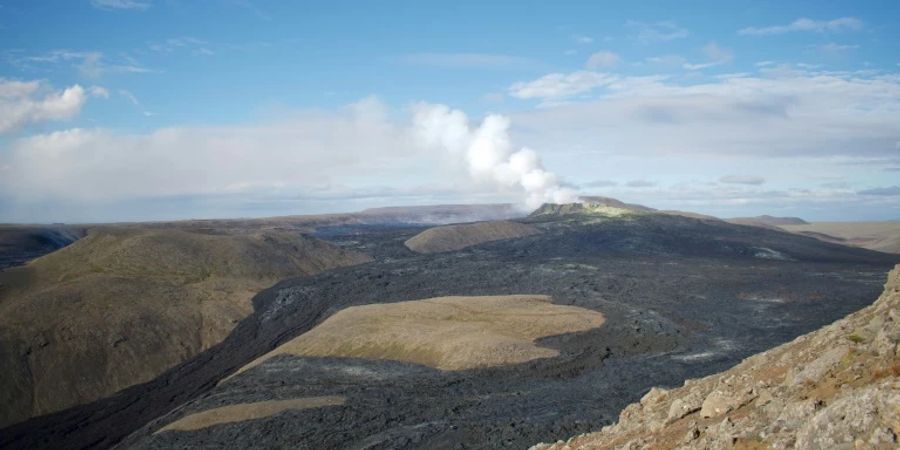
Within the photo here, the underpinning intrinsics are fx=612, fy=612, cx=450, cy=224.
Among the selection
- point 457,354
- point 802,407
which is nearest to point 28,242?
point 457,354

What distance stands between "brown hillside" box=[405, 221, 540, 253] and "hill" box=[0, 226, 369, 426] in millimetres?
25585

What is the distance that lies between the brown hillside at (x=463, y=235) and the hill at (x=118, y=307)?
25.6 m

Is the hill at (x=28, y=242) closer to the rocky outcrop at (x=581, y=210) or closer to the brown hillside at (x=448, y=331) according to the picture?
the brown hillside at (x=448, y=331)

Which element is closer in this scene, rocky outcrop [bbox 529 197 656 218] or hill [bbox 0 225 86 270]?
hill [bbox 0 225 86 270]

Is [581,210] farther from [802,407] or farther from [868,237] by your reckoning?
[802,407]

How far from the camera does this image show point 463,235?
111 m

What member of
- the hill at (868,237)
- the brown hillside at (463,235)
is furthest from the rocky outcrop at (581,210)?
the hill at (868,237)

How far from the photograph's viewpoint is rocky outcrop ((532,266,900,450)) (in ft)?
25.8

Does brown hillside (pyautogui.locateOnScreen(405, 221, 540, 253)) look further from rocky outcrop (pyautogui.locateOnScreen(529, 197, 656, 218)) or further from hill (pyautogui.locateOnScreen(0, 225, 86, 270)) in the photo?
hill (pyautogui.locateOnScreen(0, 225, 86, 270))

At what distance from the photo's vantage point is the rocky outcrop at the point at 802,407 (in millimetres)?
7879

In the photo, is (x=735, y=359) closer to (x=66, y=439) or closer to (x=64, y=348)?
(x=66, y=439)

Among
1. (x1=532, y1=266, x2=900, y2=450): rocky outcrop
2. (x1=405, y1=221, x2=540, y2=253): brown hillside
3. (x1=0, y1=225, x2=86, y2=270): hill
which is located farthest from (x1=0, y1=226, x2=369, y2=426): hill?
(x1=0, y1=225, x2=86, y2=270): hill

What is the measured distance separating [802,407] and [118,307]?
2108 inches

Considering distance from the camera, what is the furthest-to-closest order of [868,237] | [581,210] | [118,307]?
1. [868,237]
2. [581,210]
3. [118,307]
